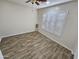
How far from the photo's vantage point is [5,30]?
5562mm

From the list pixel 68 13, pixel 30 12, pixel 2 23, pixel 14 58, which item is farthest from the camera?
pixel 30 12

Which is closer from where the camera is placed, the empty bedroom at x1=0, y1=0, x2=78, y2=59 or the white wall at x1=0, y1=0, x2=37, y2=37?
the empty bedroom at x1=0, y1=0, x2=78, y2=59

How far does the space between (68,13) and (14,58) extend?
117 inches

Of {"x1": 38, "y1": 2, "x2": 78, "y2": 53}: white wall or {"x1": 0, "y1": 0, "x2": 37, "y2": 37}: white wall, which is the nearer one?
{"x1": 38, "y1": 2, "x2": 78, "y2": 53}: white wall

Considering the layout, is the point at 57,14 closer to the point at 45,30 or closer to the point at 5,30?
the point at 45,30

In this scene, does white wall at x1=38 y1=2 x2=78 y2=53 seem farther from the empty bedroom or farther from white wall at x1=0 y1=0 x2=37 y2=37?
Answer: white wall at x1=0 y1=0 x2=37 y2=37

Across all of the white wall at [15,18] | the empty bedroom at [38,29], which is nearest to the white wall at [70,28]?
the empty bedroom at [38,29]

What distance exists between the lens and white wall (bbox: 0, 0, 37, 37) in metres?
5.40

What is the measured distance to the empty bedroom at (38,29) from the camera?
352 cm

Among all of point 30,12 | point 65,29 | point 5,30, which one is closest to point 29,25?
point 30,12

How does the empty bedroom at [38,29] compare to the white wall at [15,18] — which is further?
the white wall at [15,18]

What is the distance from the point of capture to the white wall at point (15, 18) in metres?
5.40

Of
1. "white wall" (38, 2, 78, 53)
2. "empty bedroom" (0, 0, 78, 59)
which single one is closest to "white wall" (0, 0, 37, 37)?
"empty bedroom" (0, 0, 78, 59)

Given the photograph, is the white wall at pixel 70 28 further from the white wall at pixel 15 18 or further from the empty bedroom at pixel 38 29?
the white wall at pixel 15 18
